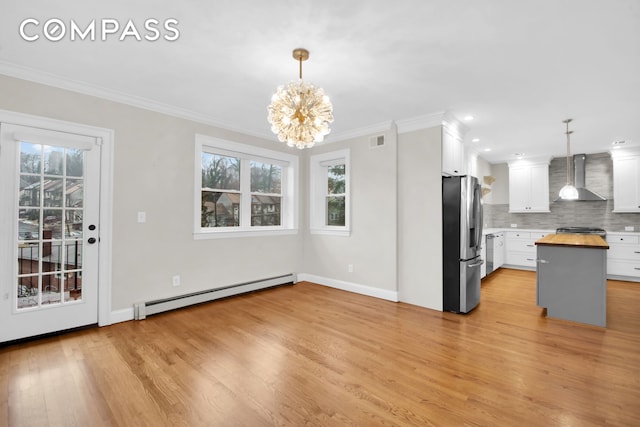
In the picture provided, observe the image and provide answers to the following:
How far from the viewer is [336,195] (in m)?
5.05

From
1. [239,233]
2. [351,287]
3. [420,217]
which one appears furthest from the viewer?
[351,287]

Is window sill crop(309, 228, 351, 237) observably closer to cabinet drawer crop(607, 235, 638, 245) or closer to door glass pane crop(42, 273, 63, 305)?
door glass pane crop(42, 273, 63, 305)

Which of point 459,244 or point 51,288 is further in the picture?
point 459,244

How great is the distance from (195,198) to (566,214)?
7.58 meters

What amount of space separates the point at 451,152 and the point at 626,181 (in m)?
4.39

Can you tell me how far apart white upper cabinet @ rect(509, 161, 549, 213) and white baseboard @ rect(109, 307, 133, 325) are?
302 inches

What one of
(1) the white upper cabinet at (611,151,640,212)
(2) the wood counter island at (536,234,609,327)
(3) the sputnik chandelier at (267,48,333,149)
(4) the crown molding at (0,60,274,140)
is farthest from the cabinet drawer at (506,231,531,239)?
(4) the crown molding at (0,60,274,140)

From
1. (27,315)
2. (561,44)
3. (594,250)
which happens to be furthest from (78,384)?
(594,250)

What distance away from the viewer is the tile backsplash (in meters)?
5.93

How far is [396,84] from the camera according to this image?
301 centimetres

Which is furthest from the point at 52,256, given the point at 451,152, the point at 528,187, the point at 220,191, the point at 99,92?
the point at 528,187

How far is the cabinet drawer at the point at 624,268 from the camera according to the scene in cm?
539

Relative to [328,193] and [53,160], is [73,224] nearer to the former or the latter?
[53,160]

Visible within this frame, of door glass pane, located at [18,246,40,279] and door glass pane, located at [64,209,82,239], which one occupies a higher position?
door glass pane, located at [64,209,82,239]
